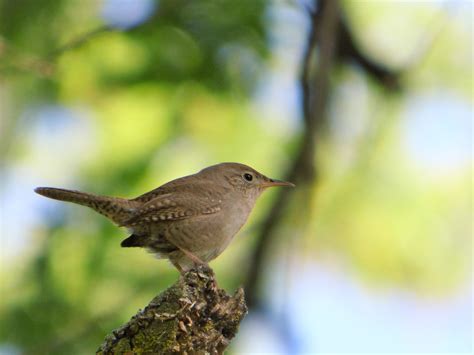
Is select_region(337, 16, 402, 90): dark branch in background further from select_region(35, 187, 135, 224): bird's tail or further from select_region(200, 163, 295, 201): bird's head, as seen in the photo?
select_region(35, 187, 135, 224): bird's tail

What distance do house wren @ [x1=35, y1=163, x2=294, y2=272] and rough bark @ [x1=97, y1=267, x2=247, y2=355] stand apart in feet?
5.31

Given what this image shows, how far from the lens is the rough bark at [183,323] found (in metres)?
3.27

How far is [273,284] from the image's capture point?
6547 millimetres

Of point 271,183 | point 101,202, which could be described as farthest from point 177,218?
point 271,183

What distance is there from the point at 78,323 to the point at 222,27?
91.8 inches

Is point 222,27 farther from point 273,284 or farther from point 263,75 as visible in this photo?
point 273,284

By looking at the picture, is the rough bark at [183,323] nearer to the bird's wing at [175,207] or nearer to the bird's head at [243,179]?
the bird's wing at [175,207]

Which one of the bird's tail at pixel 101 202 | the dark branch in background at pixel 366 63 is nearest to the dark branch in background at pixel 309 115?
the bird's tail at pixel 101 202

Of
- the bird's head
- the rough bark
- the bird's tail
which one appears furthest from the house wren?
the rough bark

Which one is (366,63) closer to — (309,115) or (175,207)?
(309,115)

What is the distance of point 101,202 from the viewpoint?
17.4 ft

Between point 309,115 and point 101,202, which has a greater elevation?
point 309,115

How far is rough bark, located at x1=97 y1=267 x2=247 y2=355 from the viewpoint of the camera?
10.7 ft

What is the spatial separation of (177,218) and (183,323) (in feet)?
6.93
